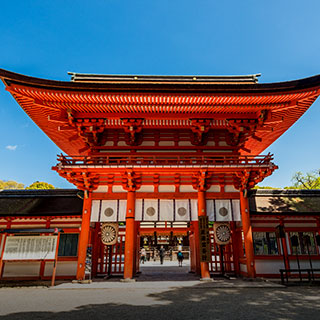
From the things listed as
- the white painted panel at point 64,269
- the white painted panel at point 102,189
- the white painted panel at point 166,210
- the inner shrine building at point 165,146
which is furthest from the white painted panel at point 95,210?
the white painted panel at point 166,210

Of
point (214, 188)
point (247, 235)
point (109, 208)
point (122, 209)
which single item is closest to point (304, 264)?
point (247, 235)

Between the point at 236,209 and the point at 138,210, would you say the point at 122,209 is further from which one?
the point at 236,209

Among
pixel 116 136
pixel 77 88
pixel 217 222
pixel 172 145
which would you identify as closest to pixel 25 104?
pixel 77 88

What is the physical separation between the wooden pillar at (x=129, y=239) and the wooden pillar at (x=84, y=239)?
1.98 meters

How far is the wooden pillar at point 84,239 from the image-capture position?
1111 cm

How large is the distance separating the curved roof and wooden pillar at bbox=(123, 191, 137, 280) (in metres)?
4.26

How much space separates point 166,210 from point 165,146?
3.58 m

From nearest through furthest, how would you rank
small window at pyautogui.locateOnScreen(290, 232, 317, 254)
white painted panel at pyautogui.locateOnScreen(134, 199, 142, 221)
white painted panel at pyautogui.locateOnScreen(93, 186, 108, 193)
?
white painted panel at pyautogui.locateOnScreen(134, 199, 142, 221) → white painted panel at pyautogui.locateOnScreen(93, 186, 108, 193) → small window at pyautogui.locateOnScreen(290, 232, 317, 254)

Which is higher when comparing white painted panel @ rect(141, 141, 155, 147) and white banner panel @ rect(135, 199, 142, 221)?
white painted panel @ rect(141, 141, 155, 147)

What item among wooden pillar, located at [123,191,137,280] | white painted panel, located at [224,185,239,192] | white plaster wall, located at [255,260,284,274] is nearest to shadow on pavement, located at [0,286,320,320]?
wooden pillar, located at [123,191,137,280]

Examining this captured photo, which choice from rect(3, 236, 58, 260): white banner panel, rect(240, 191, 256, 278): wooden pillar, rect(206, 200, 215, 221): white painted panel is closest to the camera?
rect(3, 236, 58, 260): white banner panel

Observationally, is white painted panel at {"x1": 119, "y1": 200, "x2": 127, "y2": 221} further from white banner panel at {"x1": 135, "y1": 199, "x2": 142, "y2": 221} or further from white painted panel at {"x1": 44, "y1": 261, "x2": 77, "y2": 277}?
white painted panel at {"x1": 44, "y1": 261, "x2": 77, "y2": 277}

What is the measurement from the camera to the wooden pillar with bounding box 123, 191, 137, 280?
→ 1102cm

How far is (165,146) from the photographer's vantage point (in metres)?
13.2
